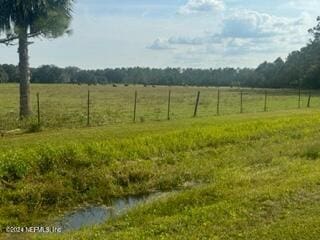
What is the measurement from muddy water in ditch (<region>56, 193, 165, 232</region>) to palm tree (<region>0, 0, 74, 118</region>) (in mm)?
13866

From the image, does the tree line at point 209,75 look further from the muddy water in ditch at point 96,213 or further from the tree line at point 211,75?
the muddy water in ditch at point 96,213

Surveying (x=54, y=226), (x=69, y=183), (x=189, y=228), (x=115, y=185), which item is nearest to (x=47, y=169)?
(x=69, y=183)

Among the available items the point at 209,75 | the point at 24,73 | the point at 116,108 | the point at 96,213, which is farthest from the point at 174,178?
the point at 209,75

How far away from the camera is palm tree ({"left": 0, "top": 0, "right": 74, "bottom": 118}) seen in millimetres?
23994

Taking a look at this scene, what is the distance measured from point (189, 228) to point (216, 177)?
5671 millimetres

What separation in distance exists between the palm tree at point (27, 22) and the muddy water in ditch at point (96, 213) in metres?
13.9

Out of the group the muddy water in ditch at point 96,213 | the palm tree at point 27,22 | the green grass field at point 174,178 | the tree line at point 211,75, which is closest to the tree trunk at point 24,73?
the palm tree at point 27,22

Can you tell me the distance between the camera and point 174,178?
13.7 m

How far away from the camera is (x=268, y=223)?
26.6ft

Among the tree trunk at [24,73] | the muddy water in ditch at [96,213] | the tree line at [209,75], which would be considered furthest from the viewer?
the tree line at [209,75]

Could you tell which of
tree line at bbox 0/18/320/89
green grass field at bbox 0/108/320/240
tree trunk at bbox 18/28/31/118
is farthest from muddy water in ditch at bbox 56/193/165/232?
tree line at bbox 0/18/320/89

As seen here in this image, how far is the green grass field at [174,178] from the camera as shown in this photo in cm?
820

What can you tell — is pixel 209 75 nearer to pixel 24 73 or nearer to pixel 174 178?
pixel 24 73

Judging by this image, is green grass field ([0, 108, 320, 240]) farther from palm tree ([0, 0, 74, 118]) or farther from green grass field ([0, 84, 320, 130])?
palm tree ([0, 0, 74, 118])
